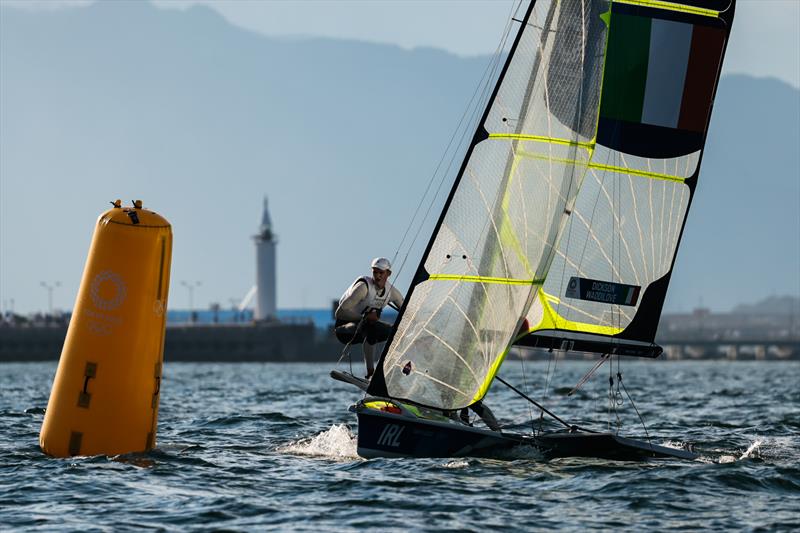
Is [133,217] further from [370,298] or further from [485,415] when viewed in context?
[485,415]

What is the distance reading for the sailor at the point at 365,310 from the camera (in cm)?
1947

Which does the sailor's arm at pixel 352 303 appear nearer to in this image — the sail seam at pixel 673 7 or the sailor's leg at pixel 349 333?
the sailor's leg at pixel 349 333

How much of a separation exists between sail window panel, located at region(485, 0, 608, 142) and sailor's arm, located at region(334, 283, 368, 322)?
294cm

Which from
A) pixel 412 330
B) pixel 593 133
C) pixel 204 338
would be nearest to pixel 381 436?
pixel 412 330

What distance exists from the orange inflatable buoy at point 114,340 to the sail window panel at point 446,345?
3.54 m

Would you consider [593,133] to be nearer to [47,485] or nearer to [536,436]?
[536,436]

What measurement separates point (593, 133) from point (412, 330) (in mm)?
3909

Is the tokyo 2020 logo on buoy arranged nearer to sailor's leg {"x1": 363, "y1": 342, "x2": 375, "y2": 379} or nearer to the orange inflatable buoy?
the orange inflatable buoy

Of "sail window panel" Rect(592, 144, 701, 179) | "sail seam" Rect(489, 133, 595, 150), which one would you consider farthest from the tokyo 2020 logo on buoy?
"sail window panel" Rect(592, 144, 701, 179)

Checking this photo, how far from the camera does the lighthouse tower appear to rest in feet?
562

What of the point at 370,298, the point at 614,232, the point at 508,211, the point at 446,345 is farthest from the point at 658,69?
the point at 370,298

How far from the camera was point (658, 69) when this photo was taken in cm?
2025

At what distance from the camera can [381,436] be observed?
18.5 metres

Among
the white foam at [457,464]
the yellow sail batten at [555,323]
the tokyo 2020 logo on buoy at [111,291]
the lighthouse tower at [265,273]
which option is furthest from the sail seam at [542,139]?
the lighthouse tower at [265,273]
